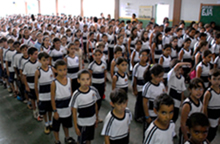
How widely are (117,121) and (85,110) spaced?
23.8 inches

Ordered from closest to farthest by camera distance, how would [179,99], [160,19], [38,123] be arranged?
[179,99] < [38,123] < [160,19]

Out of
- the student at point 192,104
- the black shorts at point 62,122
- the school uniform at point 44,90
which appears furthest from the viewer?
the school uniform at point 44,90

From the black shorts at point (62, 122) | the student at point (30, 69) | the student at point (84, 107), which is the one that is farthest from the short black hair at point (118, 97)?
the student at point (30, 69)

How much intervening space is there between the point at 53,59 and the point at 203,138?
3.73 metres

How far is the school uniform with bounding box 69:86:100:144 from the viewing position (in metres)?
2.45

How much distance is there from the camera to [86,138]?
2.58 metres

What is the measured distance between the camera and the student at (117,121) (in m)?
2.03

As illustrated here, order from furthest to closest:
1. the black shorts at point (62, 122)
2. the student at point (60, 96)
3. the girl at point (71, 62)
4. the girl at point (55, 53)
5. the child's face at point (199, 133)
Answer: the girl at point (55, 53)
the girl at point (71, 62)
the black shorts at point (62, 122)
the student at point (60, 96)
the child's face at point (199, 133)

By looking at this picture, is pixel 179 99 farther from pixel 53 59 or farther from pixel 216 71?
pixel 53 59

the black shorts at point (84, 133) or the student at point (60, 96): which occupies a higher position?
the student at point (60, 96)

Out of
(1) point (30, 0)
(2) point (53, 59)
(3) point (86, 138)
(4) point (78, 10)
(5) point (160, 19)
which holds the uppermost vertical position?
(1) point (30, 0)

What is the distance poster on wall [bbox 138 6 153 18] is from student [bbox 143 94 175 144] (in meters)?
11.3

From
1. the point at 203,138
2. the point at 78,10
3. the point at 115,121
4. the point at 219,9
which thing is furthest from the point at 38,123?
the point at 78,10

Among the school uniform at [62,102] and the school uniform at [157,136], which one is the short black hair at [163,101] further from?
the school uniform at [62,102]
